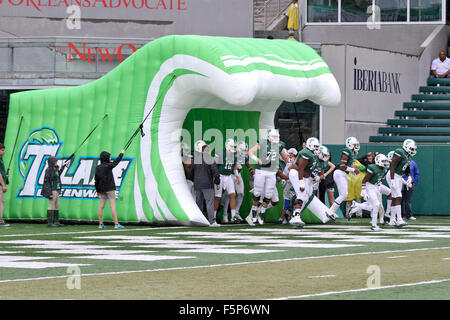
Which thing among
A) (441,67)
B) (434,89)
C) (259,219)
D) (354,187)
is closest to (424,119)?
(434,89)

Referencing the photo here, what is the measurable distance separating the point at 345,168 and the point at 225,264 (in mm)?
10164

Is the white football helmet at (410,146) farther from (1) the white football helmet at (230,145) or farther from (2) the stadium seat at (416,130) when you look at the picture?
(2) the stadium seat at (416,130)

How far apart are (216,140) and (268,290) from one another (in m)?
12.8

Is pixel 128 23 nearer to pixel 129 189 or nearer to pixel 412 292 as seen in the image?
pixel 129 189

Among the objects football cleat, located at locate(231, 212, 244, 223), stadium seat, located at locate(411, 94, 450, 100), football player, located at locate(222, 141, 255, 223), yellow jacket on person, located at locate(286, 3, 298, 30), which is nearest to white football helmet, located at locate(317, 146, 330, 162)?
football player, located at locate(222, 141, 255, 223)

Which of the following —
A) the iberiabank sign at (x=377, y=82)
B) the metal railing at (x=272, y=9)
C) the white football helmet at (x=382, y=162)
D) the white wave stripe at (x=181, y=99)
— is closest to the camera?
the white wave stripe at (x=181, y=99)

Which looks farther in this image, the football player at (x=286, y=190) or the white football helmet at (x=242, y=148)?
the white football helmet at (x=242, y=148)

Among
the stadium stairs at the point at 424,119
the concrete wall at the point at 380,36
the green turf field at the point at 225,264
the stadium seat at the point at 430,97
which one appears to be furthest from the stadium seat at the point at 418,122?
the green turf field at the point at 225,264

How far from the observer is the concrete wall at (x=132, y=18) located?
3469 cm

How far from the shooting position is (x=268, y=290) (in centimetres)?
1015

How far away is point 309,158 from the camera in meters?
21.0

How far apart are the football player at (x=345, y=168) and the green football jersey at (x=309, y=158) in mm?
1099

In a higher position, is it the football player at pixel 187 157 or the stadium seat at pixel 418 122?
the stadium seat at pixel 418 122

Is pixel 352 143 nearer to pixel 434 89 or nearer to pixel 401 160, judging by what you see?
pixel 401 160
